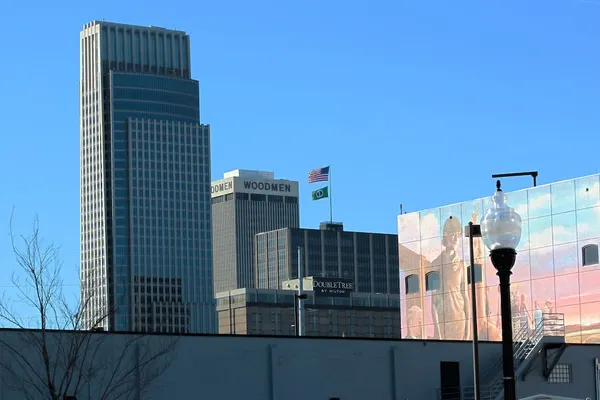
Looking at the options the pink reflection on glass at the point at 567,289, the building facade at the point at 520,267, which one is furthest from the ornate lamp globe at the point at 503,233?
the pink reflection on glass at the point at 567,289

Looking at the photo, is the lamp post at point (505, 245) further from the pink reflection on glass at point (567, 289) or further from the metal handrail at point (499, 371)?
the pink reflection on glass at point (567, 289)

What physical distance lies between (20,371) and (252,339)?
36.9 ft

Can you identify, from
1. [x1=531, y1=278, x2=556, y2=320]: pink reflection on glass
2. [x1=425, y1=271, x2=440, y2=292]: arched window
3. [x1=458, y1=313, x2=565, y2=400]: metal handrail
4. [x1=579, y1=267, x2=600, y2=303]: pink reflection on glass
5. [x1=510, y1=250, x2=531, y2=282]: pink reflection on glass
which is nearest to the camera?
[x1=458, y1=313, x2=565, y2=400]: metal handrail

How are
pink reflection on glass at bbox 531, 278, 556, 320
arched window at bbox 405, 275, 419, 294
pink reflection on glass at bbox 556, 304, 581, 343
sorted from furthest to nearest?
arched window at bbox 405, 275, 419, 294
pink reflection on glass at bbox 531, 278, 556, 320
pink reflection on glass at bbox 556, 304, 581, 343

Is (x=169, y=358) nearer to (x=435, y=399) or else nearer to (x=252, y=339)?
(x=252, y=339)

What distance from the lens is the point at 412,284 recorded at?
100 m

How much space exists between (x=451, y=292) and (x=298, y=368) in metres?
38.2

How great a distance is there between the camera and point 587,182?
85062 millimetres

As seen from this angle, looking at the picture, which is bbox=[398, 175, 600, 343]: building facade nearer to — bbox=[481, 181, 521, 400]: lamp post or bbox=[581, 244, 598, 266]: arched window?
bbox=[581, 244, 598, 266]: arched window

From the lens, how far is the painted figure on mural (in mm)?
94000

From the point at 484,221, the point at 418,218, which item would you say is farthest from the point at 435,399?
the point at 484,221

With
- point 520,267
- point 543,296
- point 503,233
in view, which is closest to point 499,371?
point 543,296

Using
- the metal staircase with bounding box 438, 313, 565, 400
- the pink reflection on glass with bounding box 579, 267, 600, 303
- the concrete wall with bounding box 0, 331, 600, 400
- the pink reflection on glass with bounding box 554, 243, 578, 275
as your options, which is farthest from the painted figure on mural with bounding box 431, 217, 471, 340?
the concrete wall with bounding box 0, 331, 600, 400

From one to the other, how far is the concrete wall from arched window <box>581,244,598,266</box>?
19876 mm
